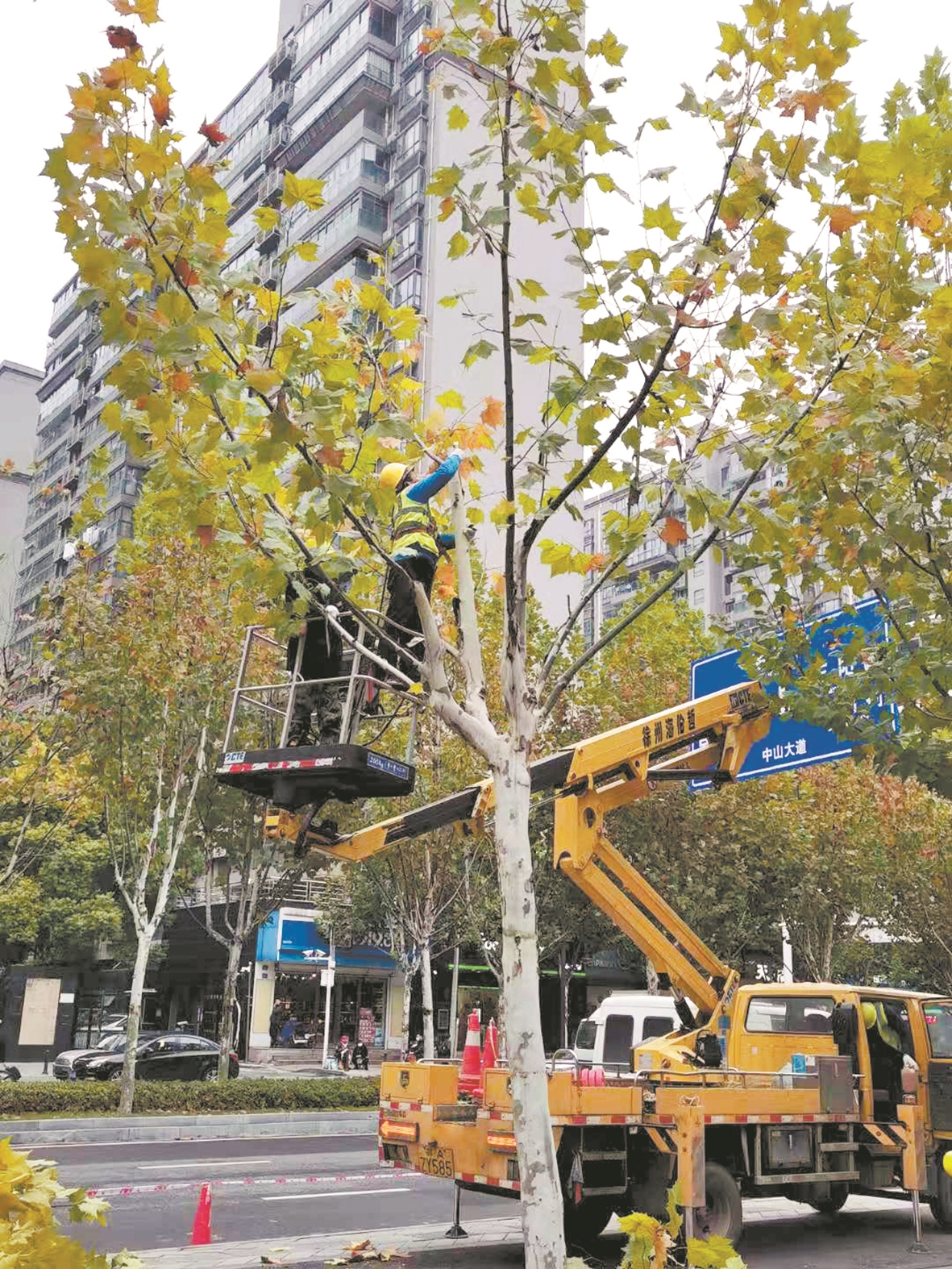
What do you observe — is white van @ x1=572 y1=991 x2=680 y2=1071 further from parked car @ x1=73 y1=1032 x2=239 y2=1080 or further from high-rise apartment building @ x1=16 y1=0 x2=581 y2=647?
high-rise apartment building @ x1=16 y1=0 x2=581 y2=647

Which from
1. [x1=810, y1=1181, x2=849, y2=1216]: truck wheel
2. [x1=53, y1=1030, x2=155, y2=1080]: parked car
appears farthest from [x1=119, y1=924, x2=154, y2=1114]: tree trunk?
[x1=810, y1=1181, x2=849, y2=1216]: truck wheel

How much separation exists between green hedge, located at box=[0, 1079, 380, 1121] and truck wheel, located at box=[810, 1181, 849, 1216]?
11.6 metres

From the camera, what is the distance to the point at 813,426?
642 cm

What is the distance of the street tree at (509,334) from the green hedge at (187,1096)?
16.3 metres

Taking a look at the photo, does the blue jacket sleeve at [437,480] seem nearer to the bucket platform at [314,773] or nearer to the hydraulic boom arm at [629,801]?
the bucket platform at [314,773]

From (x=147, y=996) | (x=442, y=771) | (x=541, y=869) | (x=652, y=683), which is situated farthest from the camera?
(x=147, y=996)

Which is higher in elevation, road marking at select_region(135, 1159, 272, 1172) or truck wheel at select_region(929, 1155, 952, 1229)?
truck wheel at select_region(929, 1155, 952, 1229)

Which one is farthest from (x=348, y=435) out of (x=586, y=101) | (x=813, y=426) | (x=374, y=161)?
(x=374, y=161)

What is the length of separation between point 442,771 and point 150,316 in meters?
19.2

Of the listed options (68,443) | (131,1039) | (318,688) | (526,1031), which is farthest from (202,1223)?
(68,443)

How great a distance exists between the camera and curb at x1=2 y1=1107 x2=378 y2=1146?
17.8 metres

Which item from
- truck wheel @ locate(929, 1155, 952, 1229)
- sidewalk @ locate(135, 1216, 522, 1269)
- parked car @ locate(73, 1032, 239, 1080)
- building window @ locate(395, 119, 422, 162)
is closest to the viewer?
sidewalk @ locate(135, 1216, 522, 1269)

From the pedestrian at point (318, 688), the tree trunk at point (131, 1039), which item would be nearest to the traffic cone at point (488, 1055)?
the pedestrian at point (318, 688)

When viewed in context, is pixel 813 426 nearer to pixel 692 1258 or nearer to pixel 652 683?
pixel 692 1258
